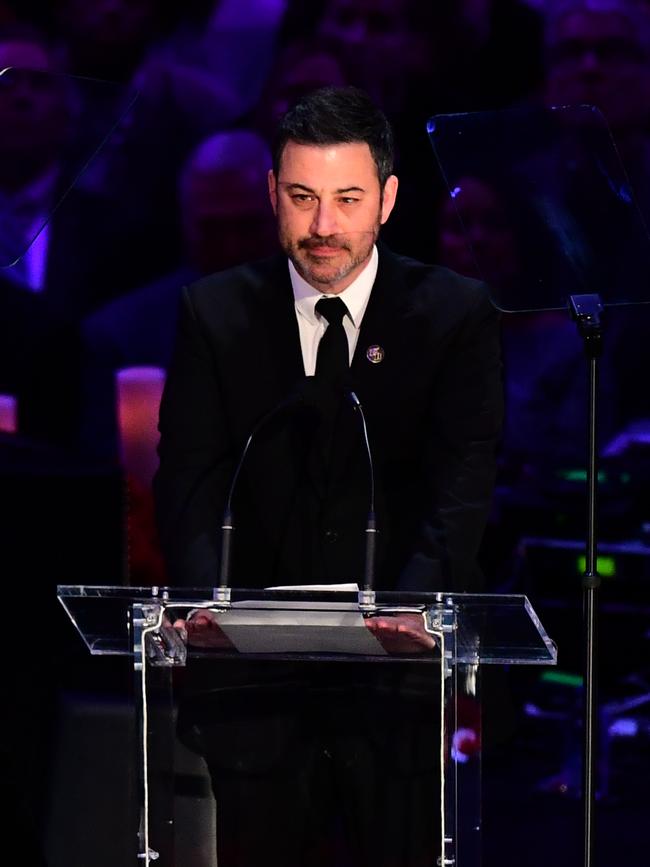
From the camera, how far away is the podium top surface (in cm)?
224

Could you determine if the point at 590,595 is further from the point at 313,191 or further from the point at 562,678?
the point at 562,678

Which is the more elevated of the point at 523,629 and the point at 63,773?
the point at 523,629

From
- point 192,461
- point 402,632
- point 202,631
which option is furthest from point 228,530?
point 192,461

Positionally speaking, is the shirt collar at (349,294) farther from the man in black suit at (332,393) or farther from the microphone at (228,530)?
the microphone at (228,530)

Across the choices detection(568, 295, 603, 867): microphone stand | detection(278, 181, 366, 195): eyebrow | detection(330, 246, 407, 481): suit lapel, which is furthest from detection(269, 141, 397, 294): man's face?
detection(568, 295, 603, 867): microphone stand

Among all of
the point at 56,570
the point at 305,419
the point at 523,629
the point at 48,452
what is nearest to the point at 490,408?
the point at 305,419

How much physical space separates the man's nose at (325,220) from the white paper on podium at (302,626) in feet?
2.87

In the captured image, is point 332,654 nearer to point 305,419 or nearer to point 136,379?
point 305,419

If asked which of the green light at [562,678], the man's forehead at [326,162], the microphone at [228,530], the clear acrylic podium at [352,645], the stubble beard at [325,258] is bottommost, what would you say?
the green light at [562,678]

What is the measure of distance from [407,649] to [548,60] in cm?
325

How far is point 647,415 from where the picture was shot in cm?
514

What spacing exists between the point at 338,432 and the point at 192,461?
0.29 metres

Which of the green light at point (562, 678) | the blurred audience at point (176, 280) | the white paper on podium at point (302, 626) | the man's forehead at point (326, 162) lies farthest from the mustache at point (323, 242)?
the green light at point (562, 678)

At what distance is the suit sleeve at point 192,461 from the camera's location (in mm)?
2838
